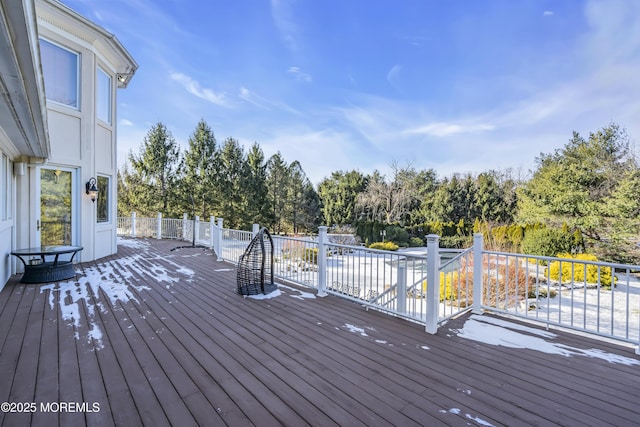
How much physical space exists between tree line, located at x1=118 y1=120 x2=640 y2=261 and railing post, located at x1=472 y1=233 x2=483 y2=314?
1076 cm

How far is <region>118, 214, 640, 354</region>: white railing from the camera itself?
3.26m

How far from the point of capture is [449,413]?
1.87m

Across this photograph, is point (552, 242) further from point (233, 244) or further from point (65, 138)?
point (65, 138)

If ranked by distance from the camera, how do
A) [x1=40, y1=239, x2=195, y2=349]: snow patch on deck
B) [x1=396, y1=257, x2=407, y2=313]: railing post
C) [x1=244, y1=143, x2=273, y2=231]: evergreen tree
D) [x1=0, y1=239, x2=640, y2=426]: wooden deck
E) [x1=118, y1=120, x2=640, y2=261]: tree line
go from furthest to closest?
[x1=244, y1=143, x2=273, y2=231]: evergreen tree → [x1=118, y1=120, x2=640, y2=261]: tree line → [x1=396, y1=257, x2=407, y2=313]: railing post → [x1=40, y1=239, x2=195, y2=349]: snow patch on deck → [x1=0, y1=239, x2=640, y2=426]: wooden deck

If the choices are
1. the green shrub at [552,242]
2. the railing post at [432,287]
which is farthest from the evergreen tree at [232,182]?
the railing post at [432,287]

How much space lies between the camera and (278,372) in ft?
7.74

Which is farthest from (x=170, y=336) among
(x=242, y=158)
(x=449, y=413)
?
(x=242, y=158)

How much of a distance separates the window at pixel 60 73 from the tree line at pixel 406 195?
1183 cm

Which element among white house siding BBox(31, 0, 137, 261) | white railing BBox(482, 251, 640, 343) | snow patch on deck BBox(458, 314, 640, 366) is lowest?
white railing BBox(482, 251, 640, 343)

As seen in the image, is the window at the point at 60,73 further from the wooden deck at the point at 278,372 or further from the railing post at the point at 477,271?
the railing post at the point at 477,271

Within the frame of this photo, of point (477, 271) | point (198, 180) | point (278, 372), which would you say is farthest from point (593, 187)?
point (198, 180)

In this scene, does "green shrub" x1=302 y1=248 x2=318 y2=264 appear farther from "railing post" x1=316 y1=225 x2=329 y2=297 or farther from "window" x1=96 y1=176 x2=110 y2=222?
"window" x1=96 y1=176 x2=110 y2=222

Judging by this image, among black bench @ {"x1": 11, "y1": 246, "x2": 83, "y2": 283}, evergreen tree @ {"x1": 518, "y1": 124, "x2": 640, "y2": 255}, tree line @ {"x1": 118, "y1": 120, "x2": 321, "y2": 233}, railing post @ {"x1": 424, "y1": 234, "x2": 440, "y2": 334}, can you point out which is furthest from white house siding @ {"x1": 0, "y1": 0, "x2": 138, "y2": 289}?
evergreen tree @ {"x1": 518, "y1": 124, "x2": 640, "y2": 255}

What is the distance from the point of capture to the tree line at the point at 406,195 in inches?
481
